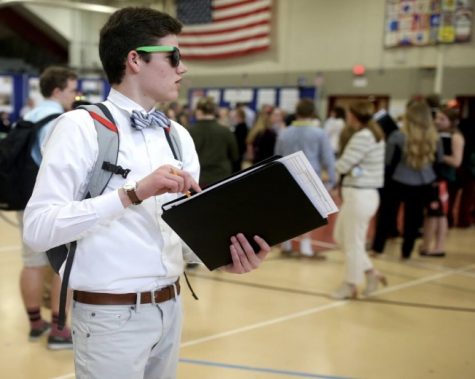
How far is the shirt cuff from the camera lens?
151 centimetres

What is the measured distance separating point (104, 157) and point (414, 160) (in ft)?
17.1

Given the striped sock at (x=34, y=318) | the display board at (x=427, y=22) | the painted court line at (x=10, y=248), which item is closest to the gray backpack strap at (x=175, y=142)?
the striped sock at (x=34, y=318)

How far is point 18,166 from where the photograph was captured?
362 centimetres

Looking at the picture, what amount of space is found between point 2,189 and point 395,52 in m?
12.5

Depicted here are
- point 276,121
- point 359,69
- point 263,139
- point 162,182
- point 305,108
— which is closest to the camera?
point 162,182

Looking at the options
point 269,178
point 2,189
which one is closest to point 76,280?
point 269,178

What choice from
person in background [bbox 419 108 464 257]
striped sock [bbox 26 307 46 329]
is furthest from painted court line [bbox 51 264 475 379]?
striped sock [bbox 26 307 46 329]

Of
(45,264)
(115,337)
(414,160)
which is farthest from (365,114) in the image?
(115,337)

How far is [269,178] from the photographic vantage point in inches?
63.9

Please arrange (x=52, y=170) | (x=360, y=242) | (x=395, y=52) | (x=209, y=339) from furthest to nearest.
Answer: (x=395, y=52) < (x=360, y=242) < (x=209, y=339) < (x=52, y=170)

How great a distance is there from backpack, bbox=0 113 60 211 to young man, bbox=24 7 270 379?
2.09 meters

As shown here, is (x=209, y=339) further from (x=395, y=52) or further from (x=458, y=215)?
(x=395, y=52)

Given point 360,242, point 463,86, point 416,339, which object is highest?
point 463,86

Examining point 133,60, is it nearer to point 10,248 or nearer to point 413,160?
point 413,160
